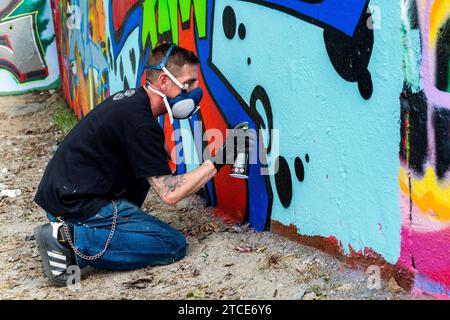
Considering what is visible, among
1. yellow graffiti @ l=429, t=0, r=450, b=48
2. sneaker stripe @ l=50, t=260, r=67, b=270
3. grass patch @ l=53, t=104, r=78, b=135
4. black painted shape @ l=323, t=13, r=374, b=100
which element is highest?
yellow graffiti @ l=429, t=0, r=450, b=48

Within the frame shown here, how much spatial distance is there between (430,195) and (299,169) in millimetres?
952

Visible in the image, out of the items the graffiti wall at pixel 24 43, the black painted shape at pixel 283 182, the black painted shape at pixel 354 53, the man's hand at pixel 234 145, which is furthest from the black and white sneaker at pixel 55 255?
the graffiti wall at pixel 24 43

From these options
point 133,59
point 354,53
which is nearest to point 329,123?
point 354,53

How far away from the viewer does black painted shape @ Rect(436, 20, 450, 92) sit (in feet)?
7.50

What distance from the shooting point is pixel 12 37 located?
11.2 metres

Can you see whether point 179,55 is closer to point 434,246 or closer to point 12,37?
point 434,246

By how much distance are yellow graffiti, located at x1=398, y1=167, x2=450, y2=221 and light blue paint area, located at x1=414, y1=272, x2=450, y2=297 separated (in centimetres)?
29

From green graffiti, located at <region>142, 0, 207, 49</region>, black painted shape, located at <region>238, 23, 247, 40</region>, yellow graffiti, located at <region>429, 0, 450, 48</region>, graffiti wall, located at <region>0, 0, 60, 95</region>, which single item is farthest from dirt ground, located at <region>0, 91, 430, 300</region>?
graffiti wall, located at <region>0, 0, 60, 95</region>

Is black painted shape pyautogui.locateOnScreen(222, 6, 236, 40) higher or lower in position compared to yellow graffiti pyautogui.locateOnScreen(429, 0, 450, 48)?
lower

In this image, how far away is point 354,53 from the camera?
275cm

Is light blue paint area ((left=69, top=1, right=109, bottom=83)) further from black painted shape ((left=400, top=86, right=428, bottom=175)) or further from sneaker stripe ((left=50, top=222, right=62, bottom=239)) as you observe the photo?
black painted shape ((left=400, top=86, right=428, bottom=175))

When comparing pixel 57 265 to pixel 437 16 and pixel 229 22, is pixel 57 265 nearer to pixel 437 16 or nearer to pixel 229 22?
pixel 229 22

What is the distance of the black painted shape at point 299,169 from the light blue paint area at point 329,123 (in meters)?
0.03

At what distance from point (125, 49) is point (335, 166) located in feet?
12.3
